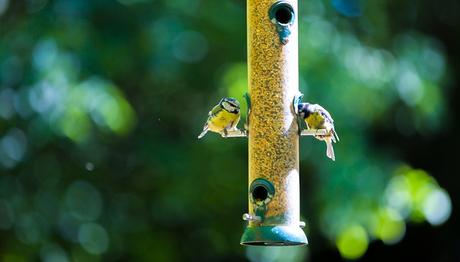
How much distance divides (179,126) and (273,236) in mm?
3271

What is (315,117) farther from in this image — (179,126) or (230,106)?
(179,126)

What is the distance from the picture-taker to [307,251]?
9.52 m

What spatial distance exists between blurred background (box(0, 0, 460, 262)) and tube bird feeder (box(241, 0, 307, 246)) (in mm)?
1816

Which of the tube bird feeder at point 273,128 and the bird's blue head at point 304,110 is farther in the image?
the bird's blue head at point 304,110

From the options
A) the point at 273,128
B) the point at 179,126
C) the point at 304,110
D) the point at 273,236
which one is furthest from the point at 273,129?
the point at 179,126

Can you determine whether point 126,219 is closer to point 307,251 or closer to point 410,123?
point 307,251

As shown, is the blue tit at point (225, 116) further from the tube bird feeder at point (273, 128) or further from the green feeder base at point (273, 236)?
the green feeder base at point (273, 236)

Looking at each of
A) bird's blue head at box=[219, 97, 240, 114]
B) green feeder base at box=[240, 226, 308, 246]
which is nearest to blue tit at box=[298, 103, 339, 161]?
bird's blue head at box=[219, 97, 240, 114]

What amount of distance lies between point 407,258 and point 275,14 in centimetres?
433

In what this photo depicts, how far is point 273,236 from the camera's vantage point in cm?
640

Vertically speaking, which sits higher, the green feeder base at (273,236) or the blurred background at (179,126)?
the blurred background at (179,126)

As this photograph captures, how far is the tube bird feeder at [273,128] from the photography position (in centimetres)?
647

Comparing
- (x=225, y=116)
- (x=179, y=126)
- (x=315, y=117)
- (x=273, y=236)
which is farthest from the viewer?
(x=179, y=126)

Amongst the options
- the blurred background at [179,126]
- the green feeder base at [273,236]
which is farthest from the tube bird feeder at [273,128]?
the blurred background at [179,126]
